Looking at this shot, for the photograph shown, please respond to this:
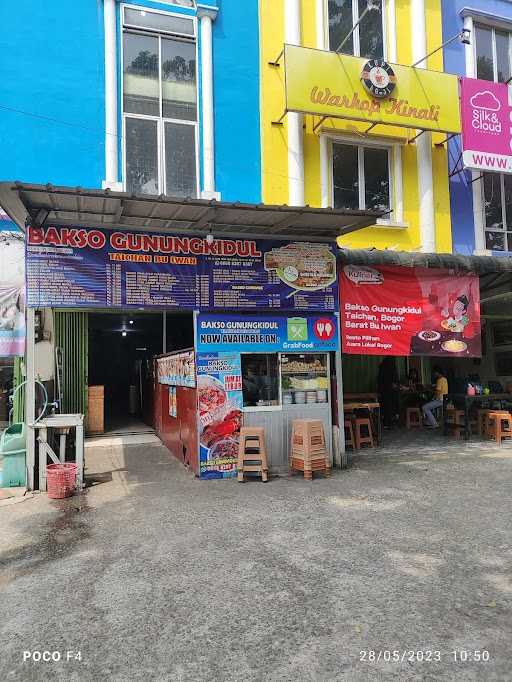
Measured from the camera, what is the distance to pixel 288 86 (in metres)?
9.73

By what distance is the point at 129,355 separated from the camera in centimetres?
2052

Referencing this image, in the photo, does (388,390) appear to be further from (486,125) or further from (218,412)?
(218,412)

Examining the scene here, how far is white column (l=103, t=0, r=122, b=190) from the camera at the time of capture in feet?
31.7

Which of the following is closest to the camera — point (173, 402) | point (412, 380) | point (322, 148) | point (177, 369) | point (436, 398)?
point (177, 369)

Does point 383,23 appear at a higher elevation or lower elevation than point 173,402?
higher

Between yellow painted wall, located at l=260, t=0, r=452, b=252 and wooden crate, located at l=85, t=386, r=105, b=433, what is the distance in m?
6.41

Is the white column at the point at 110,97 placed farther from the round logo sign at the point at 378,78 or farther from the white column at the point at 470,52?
the white column at the point at 470,52

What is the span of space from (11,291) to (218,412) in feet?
15.5

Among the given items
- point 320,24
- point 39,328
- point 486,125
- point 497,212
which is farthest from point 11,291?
point 497,212

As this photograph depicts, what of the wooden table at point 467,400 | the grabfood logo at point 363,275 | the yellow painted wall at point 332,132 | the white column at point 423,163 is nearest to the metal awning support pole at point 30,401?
the grabfood logo at point 363,275

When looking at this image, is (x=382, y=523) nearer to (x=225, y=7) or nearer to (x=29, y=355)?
(x=29, y=355)

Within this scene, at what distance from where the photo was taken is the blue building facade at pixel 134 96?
9.45 meters

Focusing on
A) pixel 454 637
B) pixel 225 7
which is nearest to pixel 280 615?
pixel 454 637

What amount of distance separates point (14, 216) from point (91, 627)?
5611 mm
